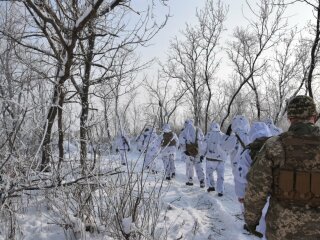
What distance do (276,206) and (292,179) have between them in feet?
1.06

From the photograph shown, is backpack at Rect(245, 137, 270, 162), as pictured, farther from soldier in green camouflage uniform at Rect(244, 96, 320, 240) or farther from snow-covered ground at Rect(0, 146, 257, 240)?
soldier in green camouflage uniform at Rect(244, 96, 320, 240)

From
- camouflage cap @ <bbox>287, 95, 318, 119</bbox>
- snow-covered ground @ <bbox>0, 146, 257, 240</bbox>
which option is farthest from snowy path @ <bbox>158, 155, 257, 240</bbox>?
camouflage cap @ <bbox>287, 95, 318, 119</bbox>

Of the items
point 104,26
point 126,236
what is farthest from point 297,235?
point 104,26

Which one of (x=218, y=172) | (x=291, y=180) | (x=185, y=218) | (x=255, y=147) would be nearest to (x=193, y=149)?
(x=218, y=172)

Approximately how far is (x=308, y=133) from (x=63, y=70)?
4.75m

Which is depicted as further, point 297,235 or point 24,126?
point 24,126

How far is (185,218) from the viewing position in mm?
7066

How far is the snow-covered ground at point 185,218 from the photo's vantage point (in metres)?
5.31

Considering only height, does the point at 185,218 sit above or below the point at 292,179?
below

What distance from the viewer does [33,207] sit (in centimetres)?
625

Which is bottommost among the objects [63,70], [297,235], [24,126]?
[297,235]

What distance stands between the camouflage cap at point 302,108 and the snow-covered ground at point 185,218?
159 centimetres

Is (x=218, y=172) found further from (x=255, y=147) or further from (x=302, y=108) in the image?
(x=302, y=108)

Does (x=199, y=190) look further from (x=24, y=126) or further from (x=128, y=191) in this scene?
(x=24, y=126)
